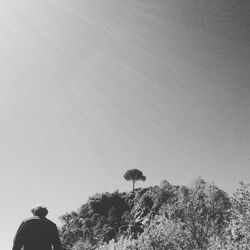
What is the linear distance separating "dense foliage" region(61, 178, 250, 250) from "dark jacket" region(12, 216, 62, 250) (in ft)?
144

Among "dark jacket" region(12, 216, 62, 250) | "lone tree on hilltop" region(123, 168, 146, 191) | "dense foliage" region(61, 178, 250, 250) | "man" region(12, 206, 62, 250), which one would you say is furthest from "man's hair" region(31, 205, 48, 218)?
"lone tree on hilltop" region(123, 168, 146, 191)

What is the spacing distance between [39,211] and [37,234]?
0.57 meters

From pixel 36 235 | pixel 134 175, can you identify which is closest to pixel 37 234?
pixel 36 235

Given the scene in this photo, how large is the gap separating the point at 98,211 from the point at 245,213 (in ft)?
367

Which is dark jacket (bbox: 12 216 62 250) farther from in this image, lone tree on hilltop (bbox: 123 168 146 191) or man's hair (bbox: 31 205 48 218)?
lone tree on hilltop (bbox: 123 168 146 191)

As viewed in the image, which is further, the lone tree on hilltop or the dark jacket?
the lone tree on hilltop

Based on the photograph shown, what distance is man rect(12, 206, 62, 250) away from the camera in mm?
8188

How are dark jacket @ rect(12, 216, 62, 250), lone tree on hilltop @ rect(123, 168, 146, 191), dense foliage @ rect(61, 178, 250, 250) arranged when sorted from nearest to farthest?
dark jacket @ rect(12, 216, 62, 250)
dense foliage @ rect(61, 178, 250, 250)
lone tree on hilltop @ rect(123, 168, 146, 191)

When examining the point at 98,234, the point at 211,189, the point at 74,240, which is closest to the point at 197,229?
the point at 211,189

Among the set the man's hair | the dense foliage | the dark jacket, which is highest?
the dense foliage

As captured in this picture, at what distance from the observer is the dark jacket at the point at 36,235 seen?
8180 millimetres

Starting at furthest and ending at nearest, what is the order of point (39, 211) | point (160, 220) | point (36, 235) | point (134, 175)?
point (134, 175), point (160, 220), point (39, 211), point (36, 235)

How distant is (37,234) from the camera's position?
27.3 feet

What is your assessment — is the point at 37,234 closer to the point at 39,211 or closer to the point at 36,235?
the point at 36,235
